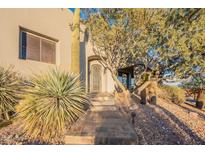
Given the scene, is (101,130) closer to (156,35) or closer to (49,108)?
(49,108)

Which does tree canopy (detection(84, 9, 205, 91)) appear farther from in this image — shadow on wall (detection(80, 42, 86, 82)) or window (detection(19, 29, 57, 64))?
window (detection(19, 29, 57, 64))

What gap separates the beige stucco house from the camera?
5.88 m

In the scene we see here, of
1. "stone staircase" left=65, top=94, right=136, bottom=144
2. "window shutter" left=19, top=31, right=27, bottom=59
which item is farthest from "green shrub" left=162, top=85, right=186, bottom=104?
"window shutter" left=19, top=31, right=27, bottom=59

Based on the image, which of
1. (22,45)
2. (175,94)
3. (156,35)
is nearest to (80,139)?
(22,45)

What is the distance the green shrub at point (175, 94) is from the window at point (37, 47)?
268 inches

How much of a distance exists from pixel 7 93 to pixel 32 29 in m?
2.53

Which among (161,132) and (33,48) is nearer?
(161,132)

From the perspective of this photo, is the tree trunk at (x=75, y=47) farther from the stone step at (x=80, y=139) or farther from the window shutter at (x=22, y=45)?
the stone step at (x=80, y=139)

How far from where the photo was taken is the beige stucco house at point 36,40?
5879 mm

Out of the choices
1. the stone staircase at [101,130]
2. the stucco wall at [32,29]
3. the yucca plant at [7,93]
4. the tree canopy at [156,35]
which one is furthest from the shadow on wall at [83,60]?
the yucca plant at [7,93]

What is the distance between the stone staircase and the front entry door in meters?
4.21

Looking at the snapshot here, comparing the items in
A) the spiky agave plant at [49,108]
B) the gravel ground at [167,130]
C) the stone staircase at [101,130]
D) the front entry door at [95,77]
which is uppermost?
the front entry door at [95,77]

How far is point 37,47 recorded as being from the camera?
276 inches
